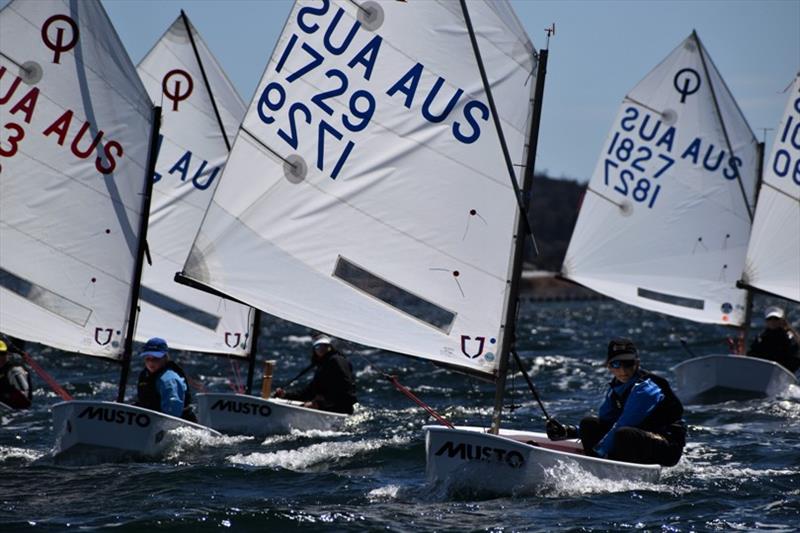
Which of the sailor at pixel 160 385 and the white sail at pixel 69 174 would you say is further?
the white sail at pixel 69 174

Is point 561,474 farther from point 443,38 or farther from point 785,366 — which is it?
point 785,366

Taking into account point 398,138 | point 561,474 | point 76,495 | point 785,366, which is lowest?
point 76,495

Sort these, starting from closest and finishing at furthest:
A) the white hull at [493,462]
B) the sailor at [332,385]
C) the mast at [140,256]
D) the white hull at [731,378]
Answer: the white hull at [493,462]
the mast at [140,256]
the sailor at [332,385]
the white hull at [731,378]

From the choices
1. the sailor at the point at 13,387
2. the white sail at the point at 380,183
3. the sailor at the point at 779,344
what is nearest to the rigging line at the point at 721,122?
the sailor at the point at 779,344

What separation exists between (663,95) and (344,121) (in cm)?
1343

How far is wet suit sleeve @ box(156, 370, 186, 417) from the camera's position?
13500 mm

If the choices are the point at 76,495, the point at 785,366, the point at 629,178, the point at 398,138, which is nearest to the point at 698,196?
the point at 629,178

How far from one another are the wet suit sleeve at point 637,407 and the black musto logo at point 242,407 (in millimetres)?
5372

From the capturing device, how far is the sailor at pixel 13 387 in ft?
52.8

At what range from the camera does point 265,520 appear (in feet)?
33.6

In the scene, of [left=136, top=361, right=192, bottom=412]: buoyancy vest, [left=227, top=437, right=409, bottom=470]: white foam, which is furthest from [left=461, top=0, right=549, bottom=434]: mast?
[left=136, top=361, right=192, bottom=412]: buoyancy vest

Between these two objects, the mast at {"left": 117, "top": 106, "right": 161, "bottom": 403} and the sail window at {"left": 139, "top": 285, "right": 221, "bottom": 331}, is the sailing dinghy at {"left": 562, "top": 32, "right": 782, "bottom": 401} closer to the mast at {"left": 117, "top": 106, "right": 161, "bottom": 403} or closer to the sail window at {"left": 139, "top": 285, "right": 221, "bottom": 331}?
the sail window at {"left": 139, "top": 285, "right": 221, "bottom": 331}

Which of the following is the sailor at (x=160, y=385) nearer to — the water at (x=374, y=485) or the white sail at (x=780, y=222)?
the water at (x=374, y=485)

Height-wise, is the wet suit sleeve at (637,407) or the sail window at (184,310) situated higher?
the sail window at (184,310)
